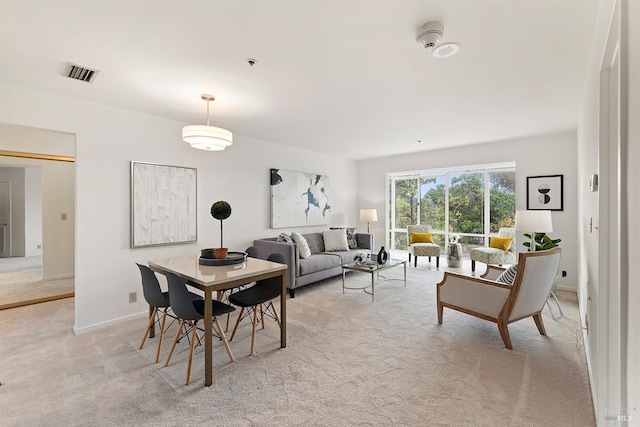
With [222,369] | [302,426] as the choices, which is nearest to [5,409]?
[222,369]

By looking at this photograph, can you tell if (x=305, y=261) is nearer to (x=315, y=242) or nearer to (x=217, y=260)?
(x=315, y=242)

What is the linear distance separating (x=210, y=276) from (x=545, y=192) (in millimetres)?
5387

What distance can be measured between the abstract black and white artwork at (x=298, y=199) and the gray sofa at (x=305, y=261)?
0.42 metres

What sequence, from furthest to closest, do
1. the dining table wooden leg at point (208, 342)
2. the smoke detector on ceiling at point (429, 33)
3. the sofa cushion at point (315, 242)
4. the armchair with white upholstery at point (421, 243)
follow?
the armchair with white upholstery at point (421, 243), the sofa cushion at point (315, 242), the dining table wooden leg at point (208, 342), the smoke detector on ceiling at point (429, 33)

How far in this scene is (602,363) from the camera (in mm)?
1572

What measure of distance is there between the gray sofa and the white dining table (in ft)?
4.10

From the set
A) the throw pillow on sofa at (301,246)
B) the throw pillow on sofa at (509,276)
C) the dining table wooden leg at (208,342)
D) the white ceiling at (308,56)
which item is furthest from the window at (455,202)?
the dining table wooden leg at (208,342)

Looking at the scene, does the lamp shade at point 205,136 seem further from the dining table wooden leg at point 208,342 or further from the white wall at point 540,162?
the white wall at point 540,162

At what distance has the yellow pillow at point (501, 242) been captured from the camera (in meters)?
5.30

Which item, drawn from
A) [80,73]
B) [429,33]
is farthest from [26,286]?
[429,33]

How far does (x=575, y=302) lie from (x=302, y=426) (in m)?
4.18

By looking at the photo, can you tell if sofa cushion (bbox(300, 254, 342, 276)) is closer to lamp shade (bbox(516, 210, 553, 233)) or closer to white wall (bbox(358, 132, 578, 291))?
lamp shade (bbox(516, 210, 553, 233))

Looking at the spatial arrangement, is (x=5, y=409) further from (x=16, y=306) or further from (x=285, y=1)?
(x=285, y=1)

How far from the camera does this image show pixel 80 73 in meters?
2.50
